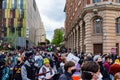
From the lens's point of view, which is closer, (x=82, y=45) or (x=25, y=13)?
(x=82, y=45)

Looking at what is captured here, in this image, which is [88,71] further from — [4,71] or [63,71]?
[4,71]

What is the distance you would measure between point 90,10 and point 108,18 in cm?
291

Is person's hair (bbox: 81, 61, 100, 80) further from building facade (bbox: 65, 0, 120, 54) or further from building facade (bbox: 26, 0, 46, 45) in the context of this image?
building facade (bbox: 26, 0, 46, 45)

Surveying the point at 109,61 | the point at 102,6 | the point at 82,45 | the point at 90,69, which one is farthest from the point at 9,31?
the point at 90,69

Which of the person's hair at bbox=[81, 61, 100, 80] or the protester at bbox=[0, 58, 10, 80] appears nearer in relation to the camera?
the person's hair at bbox=[81, 61, 100, 80]

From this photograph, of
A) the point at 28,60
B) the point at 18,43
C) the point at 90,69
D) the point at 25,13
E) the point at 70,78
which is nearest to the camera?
the point at 90,69

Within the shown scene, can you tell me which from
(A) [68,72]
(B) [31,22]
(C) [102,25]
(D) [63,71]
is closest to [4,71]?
(D) [63,71]

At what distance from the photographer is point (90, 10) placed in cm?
3972

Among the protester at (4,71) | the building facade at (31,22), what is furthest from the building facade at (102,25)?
the building facade at (31,22)

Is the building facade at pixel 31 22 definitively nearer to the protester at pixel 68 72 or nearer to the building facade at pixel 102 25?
the building facade at pixel 102 25

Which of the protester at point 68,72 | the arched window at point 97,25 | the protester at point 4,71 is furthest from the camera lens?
the arched window at point 97,25

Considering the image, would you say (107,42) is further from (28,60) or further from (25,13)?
(25,13)

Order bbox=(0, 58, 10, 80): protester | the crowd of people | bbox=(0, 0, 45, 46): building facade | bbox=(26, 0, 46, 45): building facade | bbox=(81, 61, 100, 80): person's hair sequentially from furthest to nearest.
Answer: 1. bbox=(26, 0, 46, 45): building facade
2. bbox=(0, 0, 45, 46): building facade
3. bbox=(0, 58, 10, 80): protester
4. the crowd of people
5. bbox=(81, 61, 100, 80): person's hair

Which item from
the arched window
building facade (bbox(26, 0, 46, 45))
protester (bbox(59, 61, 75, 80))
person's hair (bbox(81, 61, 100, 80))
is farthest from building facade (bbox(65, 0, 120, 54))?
building facade (bbox(26, 0, 46, 45))
